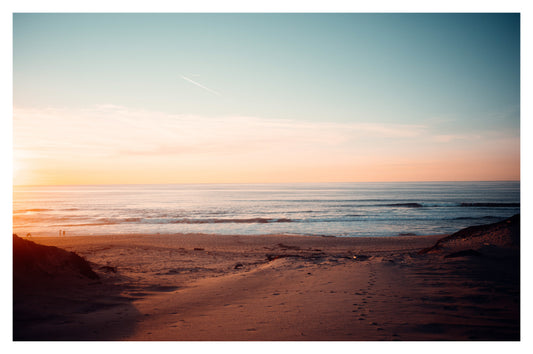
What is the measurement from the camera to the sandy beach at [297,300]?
13.6 ft

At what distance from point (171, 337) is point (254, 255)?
396 inches

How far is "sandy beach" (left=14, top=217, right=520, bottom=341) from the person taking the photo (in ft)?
13.6

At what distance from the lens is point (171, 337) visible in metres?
4.18

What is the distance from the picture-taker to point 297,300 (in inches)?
225

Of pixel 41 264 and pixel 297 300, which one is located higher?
pixel 41 264

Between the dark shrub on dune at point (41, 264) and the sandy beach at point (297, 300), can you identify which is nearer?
the sandy beach at point (297, 300)

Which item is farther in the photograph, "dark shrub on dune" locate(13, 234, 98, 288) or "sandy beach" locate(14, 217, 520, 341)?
"dark shrub on dune" locate(13, 234, 98, 288)

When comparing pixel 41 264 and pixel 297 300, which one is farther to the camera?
pixel 41 264
